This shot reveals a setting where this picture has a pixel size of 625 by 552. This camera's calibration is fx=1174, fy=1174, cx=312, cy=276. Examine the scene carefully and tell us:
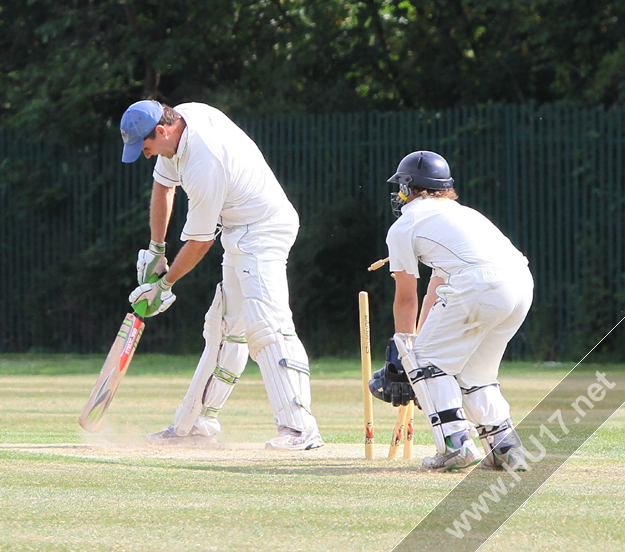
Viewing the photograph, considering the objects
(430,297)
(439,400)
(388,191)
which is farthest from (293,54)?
(439,400)

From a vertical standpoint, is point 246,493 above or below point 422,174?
below

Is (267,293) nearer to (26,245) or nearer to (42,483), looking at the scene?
(42,483)

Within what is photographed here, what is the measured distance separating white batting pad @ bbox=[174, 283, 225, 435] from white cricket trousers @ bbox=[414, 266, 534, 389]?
1.53 metres

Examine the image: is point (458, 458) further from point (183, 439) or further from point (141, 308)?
point (141, 308)

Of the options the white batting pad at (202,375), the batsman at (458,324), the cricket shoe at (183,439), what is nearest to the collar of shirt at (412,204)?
the batsman at (458,324)

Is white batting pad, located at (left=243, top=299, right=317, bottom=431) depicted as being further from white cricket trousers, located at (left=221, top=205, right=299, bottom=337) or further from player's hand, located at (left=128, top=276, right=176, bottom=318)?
player's hand, located at (left=128, top=276, right=176, bottom=318)

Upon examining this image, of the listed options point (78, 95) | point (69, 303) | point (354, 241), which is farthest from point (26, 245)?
point (354, 241)

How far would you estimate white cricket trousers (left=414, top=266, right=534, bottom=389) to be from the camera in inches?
212

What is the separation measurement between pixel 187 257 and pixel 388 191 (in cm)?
749

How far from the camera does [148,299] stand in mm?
6492

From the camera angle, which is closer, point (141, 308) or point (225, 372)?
point (141, 308)

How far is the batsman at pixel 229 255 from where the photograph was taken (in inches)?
246

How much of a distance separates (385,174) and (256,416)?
563cm

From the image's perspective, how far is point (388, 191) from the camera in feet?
44.7
